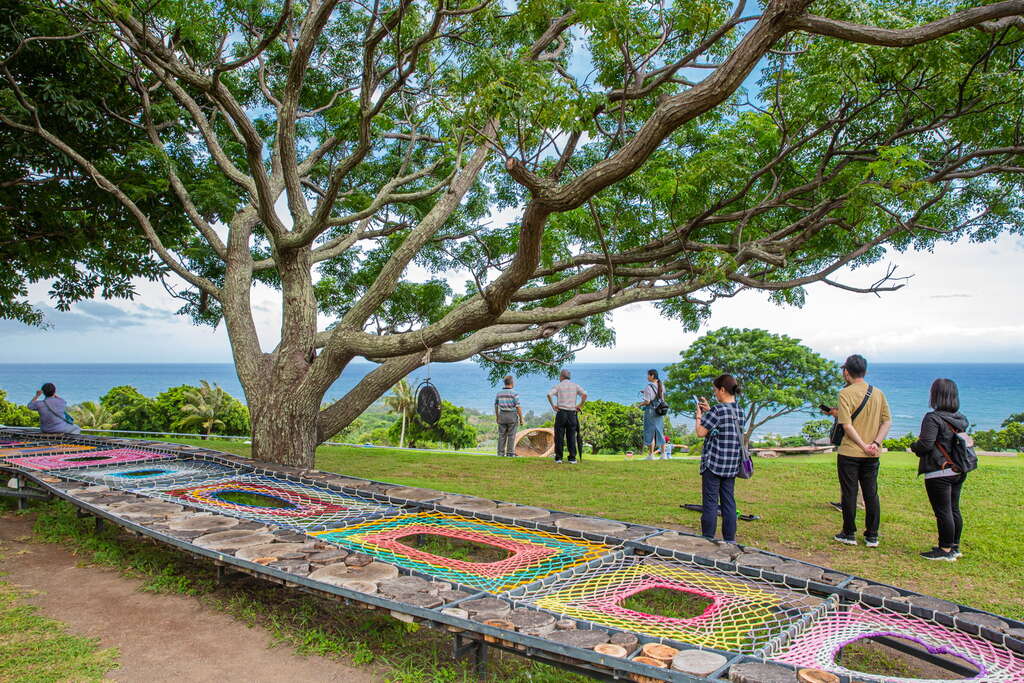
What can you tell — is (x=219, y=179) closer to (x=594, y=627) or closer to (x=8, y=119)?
(x=8, y=119)

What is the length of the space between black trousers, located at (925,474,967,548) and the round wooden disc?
3659mm

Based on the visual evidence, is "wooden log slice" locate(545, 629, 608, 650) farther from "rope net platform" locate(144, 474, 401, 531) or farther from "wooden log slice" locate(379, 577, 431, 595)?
"rope net platform" locate(144, 474, 401, 531)

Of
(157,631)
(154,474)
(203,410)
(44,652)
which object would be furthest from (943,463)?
(203,410)

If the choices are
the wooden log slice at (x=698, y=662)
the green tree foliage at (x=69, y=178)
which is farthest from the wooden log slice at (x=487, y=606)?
the green tree foliage at (x=69, y=178)

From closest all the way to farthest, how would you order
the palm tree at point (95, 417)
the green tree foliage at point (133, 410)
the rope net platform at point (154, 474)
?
the rope net platform at point (154, 474), the palm tree at point (95, 417), the green tree foliage at point (133, 410)

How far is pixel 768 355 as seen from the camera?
64.1 ft

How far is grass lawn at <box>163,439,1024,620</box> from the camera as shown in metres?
5.12

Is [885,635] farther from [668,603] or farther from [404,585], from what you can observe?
[404,585]

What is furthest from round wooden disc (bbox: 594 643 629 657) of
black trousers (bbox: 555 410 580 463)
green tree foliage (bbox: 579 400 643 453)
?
green tree foliage (bbox: 579 400 643 453)

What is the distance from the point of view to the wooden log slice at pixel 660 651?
9.44ft

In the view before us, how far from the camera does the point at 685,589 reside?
13.4ft

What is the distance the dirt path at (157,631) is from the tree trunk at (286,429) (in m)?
3.39

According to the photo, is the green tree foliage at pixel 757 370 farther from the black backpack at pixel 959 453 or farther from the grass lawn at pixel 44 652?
the grass lawn at pixel 44 652

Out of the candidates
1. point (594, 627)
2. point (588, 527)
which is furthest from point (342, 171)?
point (594, 627)
